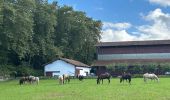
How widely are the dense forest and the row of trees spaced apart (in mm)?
8171

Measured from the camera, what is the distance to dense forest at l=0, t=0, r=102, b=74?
73375mm

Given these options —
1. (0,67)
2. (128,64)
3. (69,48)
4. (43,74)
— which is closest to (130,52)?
(128,64)

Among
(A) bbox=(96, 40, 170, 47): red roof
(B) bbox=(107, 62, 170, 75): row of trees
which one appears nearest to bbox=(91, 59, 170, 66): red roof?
(B) bbox=(107, 62, 170, 75): row of trees

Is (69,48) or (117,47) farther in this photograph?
(117,47)

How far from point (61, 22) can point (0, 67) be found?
2231 cm

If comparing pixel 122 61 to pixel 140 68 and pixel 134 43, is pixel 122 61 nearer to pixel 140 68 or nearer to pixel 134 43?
pixel 134 43

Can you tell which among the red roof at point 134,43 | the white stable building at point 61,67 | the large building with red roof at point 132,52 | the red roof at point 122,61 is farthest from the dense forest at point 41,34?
the red roof at point 134,43

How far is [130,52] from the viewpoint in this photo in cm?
10694

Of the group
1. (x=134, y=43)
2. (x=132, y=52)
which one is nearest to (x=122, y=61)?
(x=132, y=52)

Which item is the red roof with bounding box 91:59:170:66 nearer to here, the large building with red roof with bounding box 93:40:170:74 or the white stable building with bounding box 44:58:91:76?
the large building with red roof with bounding box 93:40:170:74

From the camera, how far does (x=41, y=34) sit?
88000 millimetres

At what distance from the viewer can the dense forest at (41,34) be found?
2889 inches

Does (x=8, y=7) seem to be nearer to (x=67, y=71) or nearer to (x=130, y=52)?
(x=67, y=71)

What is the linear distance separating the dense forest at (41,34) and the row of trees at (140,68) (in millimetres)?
8171
